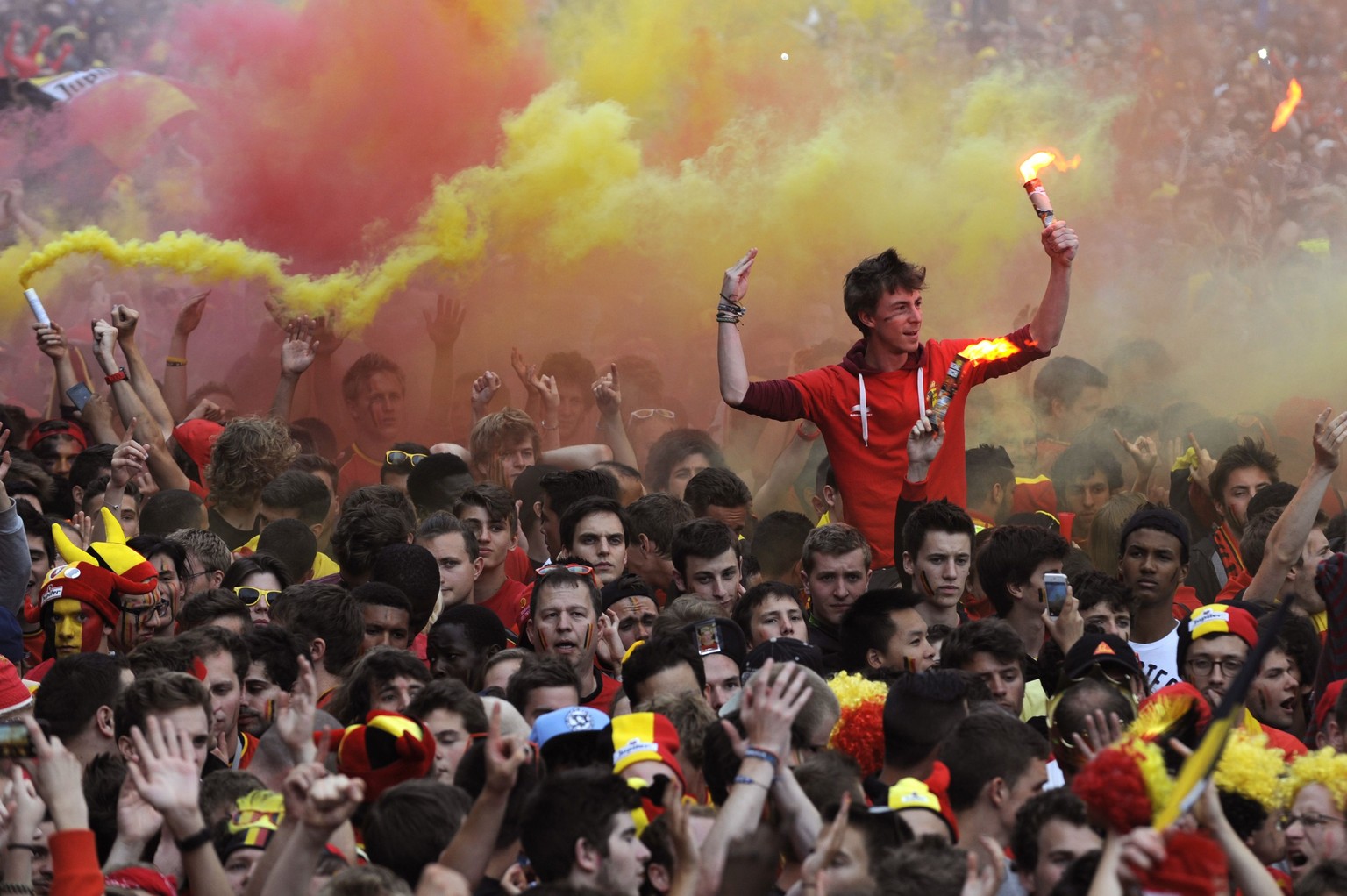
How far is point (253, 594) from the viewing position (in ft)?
19.1

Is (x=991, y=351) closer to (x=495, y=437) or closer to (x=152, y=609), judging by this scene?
(x=495, y=437)

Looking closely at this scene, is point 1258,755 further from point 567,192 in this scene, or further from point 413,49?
point 413,49

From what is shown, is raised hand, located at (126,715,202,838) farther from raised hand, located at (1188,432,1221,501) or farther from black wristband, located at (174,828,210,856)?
raised hand, located at (1188,432,1221,501)

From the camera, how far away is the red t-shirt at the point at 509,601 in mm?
6305

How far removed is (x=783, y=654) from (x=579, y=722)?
1040 mm

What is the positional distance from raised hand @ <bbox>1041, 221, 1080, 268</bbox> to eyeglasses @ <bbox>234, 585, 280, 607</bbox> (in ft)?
10.0

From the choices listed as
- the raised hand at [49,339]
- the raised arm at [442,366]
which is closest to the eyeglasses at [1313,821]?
the raised hand at [49,339]

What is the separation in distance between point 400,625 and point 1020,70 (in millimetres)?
6500

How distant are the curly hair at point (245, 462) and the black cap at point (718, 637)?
8.50ft

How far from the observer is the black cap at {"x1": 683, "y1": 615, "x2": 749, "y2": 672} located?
5023mm

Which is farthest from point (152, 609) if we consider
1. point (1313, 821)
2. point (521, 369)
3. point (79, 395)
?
point (521, 369)

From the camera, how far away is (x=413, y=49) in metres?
10.2

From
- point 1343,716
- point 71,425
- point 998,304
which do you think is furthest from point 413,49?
point 1343,716

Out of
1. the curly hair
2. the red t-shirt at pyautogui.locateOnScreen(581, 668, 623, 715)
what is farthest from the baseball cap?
the curly hair
